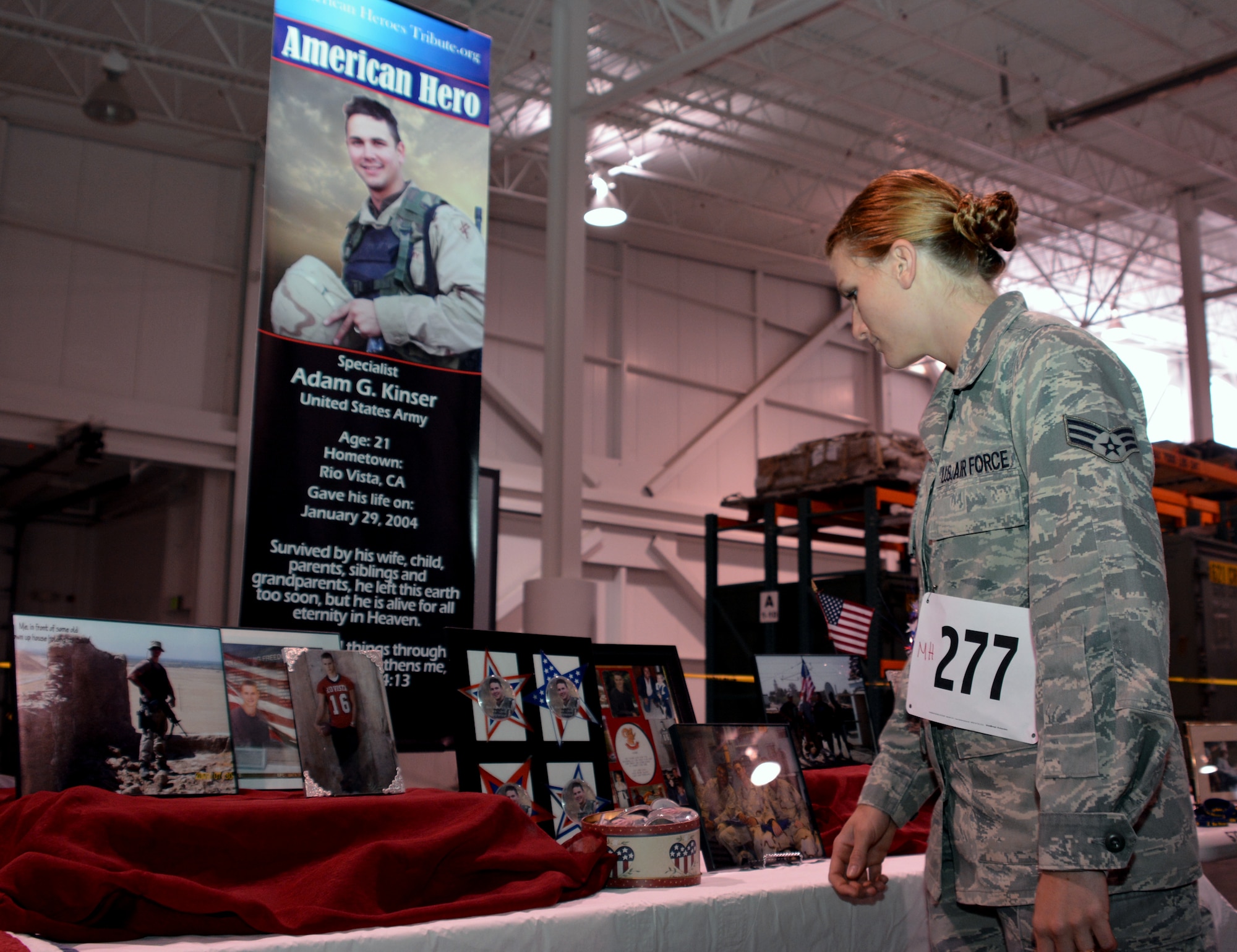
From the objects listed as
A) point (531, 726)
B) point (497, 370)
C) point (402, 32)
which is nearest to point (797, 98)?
point (497, 370)

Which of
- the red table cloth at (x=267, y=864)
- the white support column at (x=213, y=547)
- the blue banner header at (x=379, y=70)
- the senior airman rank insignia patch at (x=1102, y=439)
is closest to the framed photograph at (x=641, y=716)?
the red table cloth at (x=267, y=864)

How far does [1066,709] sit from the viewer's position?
119cm

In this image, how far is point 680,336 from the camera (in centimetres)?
1580

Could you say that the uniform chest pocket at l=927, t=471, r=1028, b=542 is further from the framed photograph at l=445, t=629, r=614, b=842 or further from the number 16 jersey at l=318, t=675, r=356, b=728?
the number 16 jersey at l=318, t=675, r=356, b=728

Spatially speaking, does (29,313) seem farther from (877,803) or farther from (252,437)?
(877,803)

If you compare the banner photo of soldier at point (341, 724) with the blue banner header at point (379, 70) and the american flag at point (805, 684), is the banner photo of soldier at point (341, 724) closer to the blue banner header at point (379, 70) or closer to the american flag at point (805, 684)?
the american flag at point (805, 684)

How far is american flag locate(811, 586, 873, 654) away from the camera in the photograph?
4.36 m

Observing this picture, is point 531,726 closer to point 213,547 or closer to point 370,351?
point 370,351

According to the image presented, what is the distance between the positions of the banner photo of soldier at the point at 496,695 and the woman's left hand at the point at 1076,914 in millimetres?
1340

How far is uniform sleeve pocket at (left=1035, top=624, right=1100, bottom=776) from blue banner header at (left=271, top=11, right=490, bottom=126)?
3.66 m

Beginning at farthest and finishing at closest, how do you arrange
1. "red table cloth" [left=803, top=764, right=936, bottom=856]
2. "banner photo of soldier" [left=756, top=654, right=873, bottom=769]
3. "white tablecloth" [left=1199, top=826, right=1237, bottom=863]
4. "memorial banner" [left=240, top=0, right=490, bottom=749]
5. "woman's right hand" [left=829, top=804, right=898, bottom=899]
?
"memorial banner" [left=240, top=0, right=490, bottom=749] < "banner photo of soldier" [left=756, top=654, right=873, bottom=769] < "white tablecloth" [left=1199, top=826, right=1237, bottom=863] < "red table cloth" [left=803, top=764, right=936, bottom=856] < "woman's right hand" [left=829, top=804, right=898, bottom=899]

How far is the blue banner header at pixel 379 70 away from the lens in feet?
13.5

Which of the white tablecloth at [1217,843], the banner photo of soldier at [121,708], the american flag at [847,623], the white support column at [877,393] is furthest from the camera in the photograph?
the white support column at [877,393]

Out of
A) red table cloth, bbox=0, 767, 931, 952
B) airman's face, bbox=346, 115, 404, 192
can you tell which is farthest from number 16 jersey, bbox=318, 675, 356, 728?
airman's face, bbox=346, 115, 404, 192
